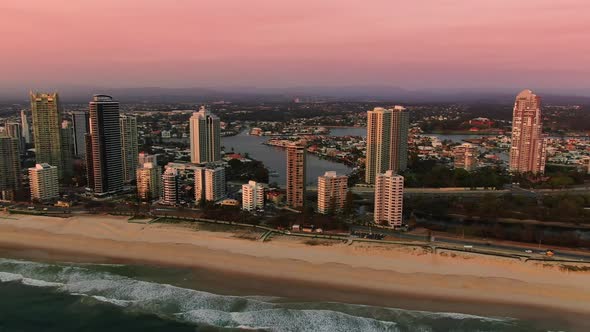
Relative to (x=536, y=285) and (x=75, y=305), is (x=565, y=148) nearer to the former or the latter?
(x=536, y=285)

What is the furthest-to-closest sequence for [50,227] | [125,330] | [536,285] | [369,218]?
[369,218] < [50,227] < [536,285] < [125,330]

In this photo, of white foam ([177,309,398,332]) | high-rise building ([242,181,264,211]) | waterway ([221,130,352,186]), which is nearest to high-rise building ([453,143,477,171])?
waterway ([221,130,352,186])

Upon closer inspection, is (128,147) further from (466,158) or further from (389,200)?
(466,158)

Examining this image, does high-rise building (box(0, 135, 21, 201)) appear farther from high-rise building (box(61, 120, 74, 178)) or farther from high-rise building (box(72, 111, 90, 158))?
high-rise building (box(72, 111, 90, 158))

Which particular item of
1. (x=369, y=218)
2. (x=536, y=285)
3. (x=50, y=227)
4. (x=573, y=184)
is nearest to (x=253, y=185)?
(x=369, y=218)

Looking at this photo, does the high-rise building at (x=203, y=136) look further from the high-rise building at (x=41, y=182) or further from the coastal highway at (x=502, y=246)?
the coastal highway at (x=502, y=246)
